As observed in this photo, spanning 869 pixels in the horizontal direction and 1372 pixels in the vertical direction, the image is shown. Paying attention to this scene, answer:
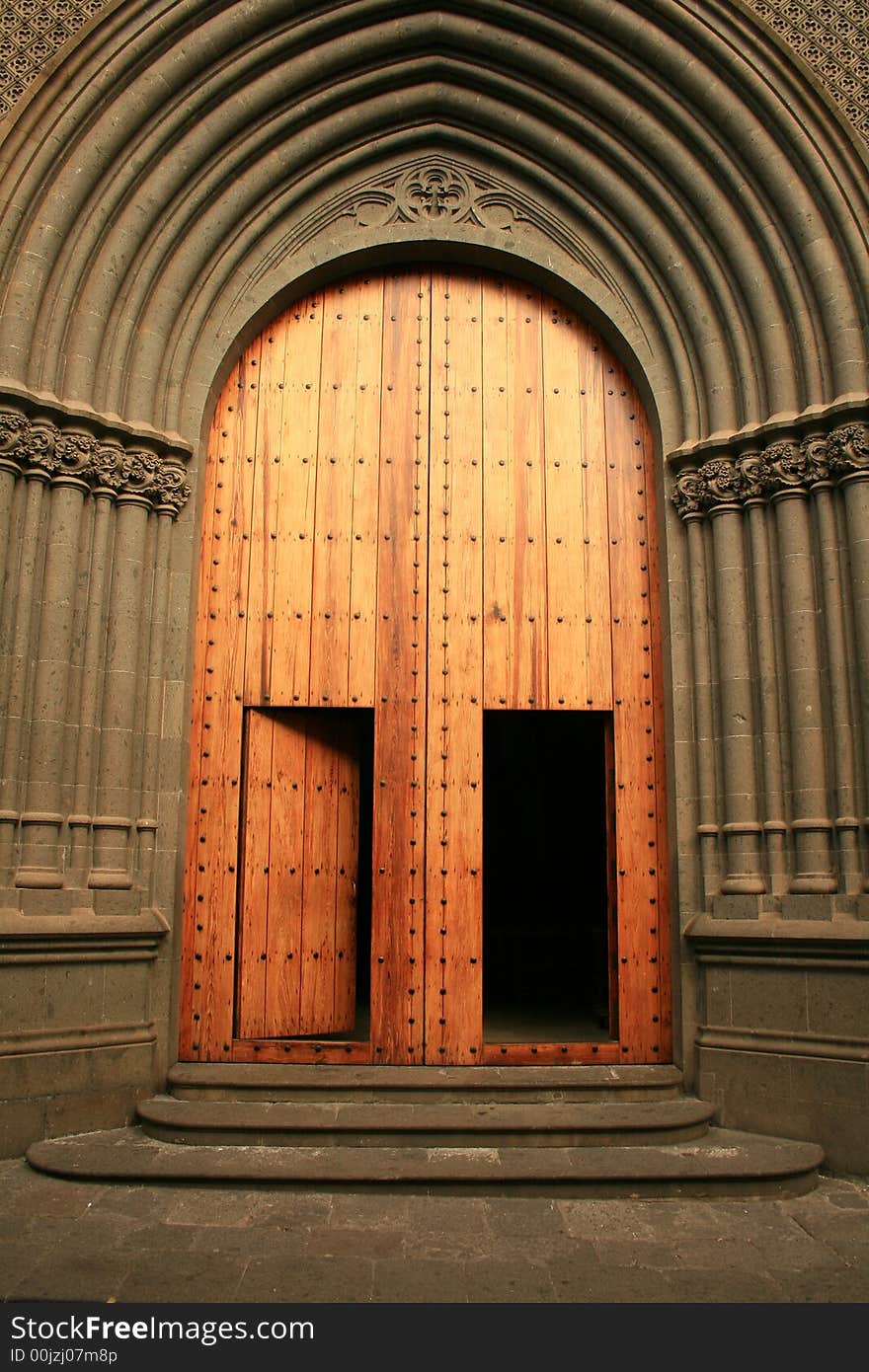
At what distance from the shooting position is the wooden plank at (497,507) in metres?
5.92

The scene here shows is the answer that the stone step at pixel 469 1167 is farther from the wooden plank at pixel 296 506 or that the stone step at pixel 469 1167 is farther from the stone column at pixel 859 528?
the wooden plank at pixel 296 506

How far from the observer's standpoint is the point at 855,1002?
4949 mm

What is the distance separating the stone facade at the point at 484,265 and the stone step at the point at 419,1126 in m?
0.43

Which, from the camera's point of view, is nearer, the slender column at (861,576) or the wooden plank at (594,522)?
the slender column at (861,576)

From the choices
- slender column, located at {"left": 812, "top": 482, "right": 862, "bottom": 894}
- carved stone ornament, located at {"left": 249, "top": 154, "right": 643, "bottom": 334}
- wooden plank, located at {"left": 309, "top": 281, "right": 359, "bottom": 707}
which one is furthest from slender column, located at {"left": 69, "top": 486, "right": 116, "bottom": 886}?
slender column, located at {"left": 812, "top": 482, "right": 862, "bottom": 894}

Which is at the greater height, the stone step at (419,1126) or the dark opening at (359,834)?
the dark opening at (359,834)

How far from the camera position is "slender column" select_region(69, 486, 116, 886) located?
17.3 feet

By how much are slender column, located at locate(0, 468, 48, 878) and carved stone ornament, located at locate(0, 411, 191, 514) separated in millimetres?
99

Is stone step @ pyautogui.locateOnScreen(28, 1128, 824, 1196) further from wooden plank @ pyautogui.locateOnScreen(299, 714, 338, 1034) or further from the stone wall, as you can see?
wooden plank @ pyautogui.locateOnScreen(299, 714, 338, 1034)

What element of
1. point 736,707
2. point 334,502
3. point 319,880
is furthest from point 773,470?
point 319,880

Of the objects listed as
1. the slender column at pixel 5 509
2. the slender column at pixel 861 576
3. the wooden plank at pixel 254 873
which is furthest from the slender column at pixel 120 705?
the slender column at pixel 861 576

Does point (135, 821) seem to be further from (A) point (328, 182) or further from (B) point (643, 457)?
(A) point (328, 182)

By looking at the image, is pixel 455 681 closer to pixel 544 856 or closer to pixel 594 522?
pixel 594 522

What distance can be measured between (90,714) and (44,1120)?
1.99 m
